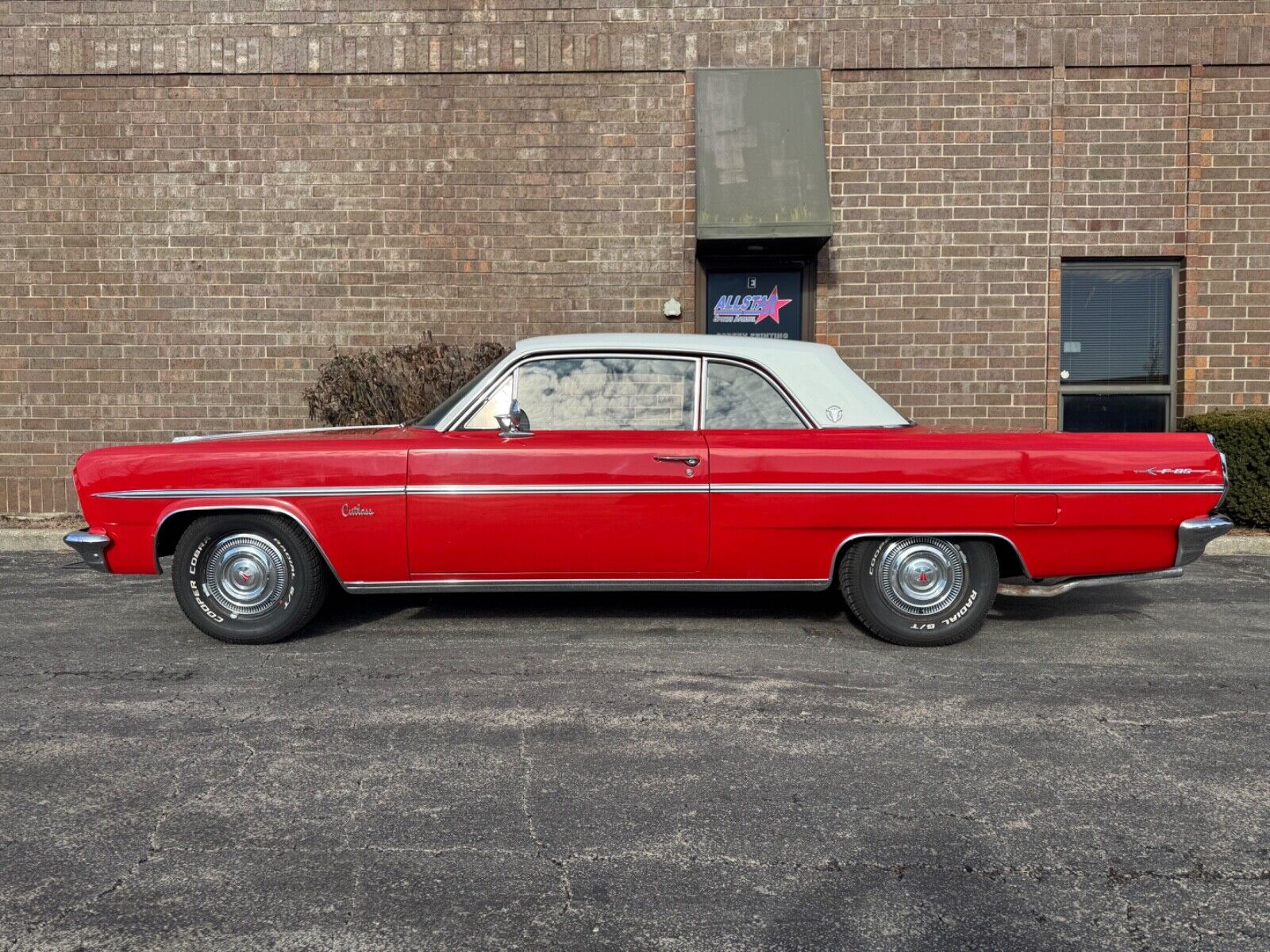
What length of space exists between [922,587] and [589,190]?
5.87 metres

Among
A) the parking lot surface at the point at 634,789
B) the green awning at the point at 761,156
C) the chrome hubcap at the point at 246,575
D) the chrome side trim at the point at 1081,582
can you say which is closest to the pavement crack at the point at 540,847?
the parking lot surface at the point at 634,789

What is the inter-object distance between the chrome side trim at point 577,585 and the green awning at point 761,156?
4.62 meters

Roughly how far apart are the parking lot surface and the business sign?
5085mm

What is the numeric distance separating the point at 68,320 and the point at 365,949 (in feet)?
29.7

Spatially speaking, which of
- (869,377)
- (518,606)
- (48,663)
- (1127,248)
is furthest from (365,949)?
(1127,248)

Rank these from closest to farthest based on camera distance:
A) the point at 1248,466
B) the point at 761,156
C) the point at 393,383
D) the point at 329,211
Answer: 1. the point at 1248,466
2. the point at 393,383
3. the point at 761,156
4. the point at 329,211

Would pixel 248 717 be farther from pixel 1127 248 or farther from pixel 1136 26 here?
pixel 1136 26

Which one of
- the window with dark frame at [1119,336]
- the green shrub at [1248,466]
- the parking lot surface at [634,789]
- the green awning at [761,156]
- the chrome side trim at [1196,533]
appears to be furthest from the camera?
the window with dark frame at [1119,336]

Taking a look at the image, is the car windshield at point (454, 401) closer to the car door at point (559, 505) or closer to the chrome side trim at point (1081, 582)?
the car door at point (559, 505)

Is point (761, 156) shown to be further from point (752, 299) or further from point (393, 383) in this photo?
point (393, 383)

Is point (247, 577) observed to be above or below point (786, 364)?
below

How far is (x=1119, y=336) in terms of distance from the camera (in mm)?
9164

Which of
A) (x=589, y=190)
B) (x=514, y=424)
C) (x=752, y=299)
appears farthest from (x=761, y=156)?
(x=514, y=424)

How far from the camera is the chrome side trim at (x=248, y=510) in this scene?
Answer: 14.2 feet
